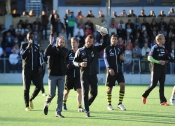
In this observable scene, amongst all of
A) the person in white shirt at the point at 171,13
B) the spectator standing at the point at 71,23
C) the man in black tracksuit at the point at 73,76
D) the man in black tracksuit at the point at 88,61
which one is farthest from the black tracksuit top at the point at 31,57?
the person in white shirt at the point at 171,13

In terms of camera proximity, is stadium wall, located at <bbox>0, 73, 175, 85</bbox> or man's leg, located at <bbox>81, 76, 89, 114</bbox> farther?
stadium wall, located at <bbox>0, 73, 175, 85</bbox>

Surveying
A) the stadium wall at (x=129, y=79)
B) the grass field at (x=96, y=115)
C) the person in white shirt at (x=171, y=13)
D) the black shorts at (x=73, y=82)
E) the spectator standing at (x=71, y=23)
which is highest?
the person in white shirt at (x=171, y=13)

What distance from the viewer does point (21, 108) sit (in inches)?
623

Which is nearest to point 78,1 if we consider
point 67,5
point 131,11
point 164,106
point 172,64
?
point 67,5

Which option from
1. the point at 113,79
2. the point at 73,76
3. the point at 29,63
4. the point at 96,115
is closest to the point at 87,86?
the point at 96,115

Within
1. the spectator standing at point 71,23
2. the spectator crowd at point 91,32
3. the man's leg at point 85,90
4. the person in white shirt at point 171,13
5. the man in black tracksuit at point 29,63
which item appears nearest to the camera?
the man's leg at point 85,90

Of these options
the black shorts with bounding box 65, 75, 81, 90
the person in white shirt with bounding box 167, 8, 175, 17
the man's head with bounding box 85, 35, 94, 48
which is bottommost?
the black shorts with bounding box 65, 75, 81, 90

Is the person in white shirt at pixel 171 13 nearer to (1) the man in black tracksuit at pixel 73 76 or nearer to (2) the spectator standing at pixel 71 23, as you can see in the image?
(2) the spectator standing at pixel 71 23

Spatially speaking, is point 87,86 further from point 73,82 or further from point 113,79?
point 113,79

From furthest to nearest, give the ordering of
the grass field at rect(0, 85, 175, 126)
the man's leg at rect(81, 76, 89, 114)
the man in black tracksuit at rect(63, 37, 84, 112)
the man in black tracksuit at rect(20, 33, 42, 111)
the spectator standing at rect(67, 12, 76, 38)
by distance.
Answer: the spectator standing at rect(67, 12, 76, 38) < the man in black tracksuit at rect(20, 33, 42, 111) < the man in black tracksuit at rect(63, 37, 84, 112) < the man's leg at rect(81, 76, 89, 114) < the grass field at rect(0, 85, 175, 126)

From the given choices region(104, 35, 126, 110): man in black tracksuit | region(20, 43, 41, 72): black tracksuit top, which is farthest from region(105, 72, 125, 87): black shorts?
region(20, 43, 41, 72): black tracksuit top

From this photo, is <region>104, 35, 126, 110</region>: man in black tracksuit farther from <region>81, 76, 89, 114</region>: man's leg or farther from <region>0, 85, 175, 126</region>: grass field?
<region>81, 76, 89, 114</region>: man's leg

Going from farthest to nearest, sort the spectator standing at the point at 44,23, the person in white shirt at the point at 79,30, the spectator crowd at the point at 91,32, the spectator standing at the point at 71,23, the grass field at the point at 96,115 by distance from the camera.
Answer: the spectator standing at the point at 44,23 → the spectator standing at the point at 71,23 → the person in white shirt at the point at 79,30 → the spectator crowd at the point at 91,32 → the grass field at the point at 96,115

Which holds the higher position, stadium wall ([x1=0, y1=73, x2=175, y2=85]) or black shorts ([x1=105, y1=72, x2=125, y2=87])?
black shorts ([x1=105, y1=72, x2=125, y2=87])
